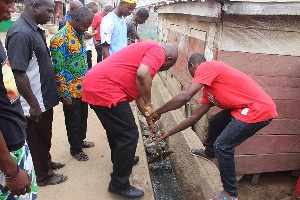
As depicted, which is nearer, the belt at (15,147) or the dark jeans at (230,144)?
the belt at (15,147)

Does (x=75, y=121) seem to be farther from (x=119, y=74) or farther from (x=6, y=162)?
(x=6, y=162)

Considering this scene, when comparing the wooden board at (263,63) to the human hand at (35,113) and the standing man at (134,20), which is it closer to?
the human hand at (35,113)

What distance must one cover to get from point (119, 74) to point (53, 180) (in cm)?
141

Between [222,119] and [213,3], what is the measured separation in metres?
1.36

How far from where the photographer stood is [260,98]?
2811 millimetres

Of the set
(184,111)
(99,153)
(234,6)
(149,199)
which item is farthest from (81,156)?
(234,6)

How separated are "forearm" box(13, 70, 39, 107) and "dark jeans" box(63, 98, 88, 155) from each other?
765 millimetres

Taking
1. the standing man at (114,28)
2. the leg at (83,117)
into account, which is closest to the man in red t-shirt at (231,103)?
the leg at (83,117)

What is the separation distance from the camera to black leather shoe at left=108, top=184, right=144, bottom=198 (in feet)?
9.21

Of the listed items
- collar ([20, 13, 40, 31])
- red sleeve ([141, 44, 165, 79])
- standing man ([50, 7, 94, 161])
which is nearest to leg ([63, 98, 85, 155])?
standing man ([50, 7, 94, 161])

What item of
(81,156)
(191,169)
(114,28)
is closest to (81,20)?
(114,28)

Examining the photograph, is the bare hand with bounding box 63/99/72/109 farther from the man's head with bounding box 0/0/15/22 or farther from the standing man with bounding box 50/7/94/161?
the man's head with bounding box 0/0/15/22

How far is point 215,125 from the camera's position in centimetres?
345

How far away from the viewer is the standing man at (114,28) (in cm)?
441
